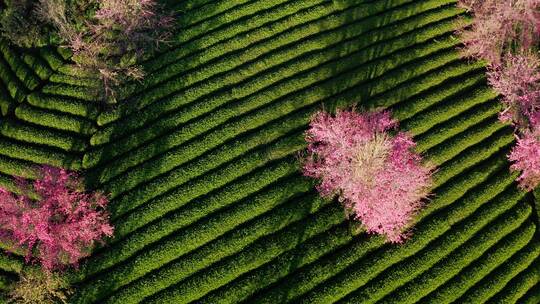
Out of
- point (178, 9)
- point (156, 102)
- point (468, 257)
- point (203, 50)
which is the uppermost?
point (178, 9)

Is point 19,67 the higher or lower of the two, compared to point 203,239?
higher

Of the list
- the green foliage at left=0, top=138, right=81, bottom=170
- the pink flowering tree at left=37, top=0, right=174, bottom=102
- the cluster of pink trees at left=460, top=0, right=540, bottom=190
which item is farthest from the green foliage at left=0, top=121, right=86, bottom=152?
the cluster of pink trees at left=460, top=0, right=540, bottom=190

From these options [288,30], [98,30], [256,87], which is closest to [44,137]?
[98,30]

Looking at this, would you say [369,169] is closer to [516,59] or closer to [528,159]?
[528,159]

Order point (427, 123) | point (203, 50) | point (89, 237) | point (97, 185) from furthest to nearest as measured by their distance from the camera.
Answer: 1. point (203, 50)
2. point (427, 123)
3. point (97, 185)
4. point (89, 237)

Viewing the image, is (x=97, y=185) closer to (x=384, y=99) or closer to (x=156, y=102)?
(x=156, y=102)

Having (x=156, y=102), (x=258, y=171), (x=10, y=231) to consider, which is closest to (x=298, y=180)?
(x=258, y=171)

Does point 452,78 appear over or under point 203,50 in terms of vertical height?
under
